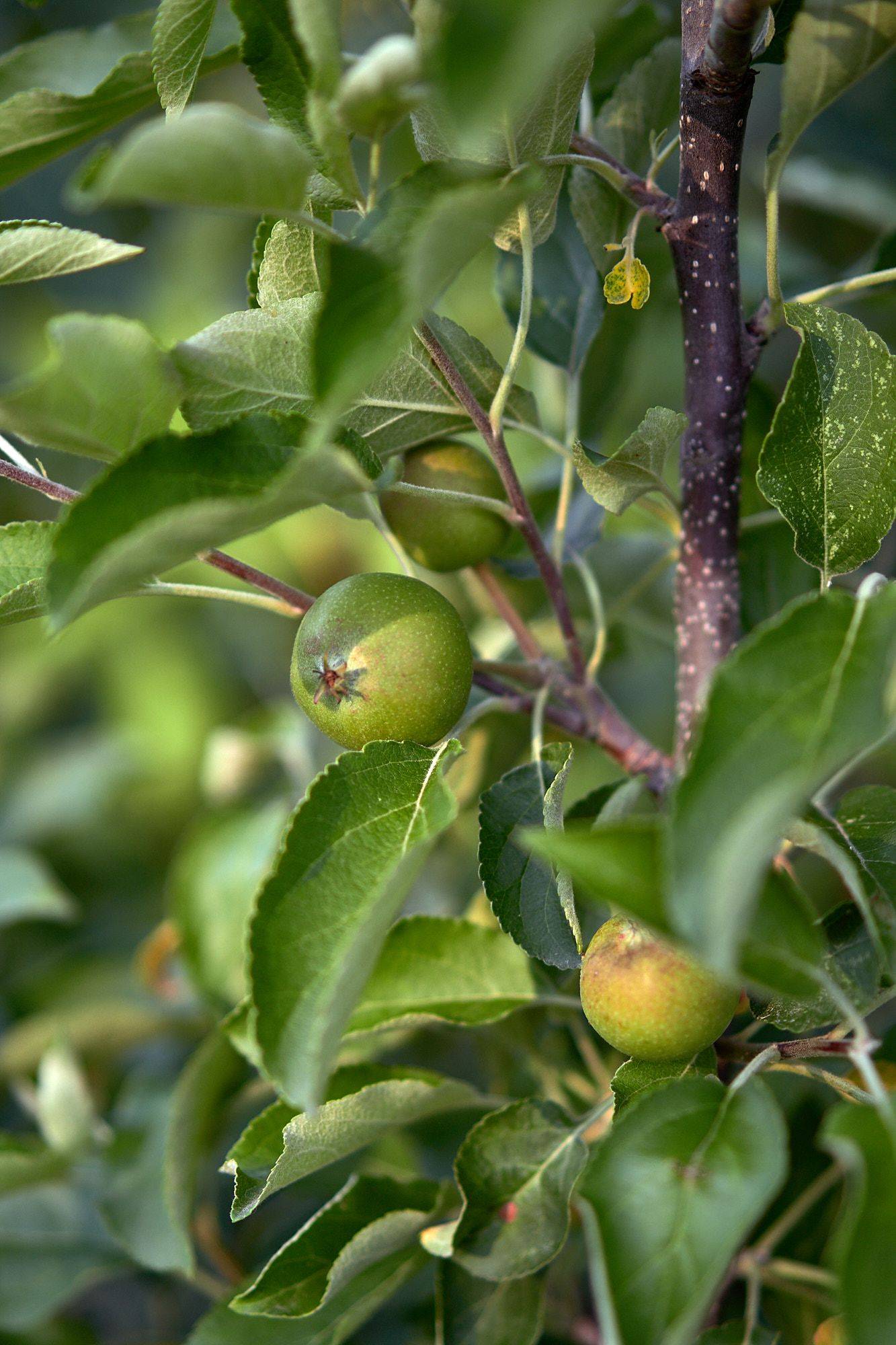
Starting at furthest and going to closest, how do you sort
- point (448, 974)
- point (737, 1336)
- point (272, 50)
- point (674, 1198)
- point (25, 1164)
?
point (25, 1164) < point (448, 974) < point (737, 1336) < point (272, 50) < point (674, 1198)

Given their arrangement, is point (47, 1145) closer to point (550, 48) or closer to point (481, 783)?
point (481, 783)

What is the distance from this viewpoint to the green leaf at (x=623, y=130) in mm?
982

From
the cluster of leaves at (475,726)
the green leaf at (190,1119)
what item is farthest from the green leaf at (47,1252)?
the green leaf at (190,1119)

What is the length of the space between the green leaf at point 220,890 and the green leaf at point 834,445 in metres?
0.89

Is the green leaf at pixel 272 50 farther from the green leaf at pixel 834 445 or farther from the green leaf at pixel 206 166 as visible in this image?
the green leaf at pixel 834 445

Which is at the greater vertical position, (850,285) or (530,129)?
(530,129)

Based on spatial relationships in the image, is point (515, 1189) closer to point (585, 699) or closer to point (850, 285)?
point (585, 699)

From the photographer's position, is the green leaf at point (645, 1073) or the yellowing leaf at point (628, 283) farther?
the yellowing leaf at point (628, 283)

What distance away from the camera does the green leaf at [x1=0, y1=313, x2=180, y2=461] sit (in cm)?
64

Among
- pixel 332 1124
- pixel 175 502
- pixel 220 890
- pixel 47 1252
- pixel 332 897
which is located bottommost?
pixel 47 1252

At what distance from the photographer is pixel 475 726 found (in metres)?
1.27

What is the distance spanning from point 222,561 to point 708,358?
16.4 inches

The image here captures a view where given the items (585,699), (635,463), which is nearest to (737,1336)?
(585,699)

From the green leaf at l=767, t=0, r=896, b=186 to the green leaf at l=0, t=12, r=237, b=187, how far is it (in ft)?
1.57
